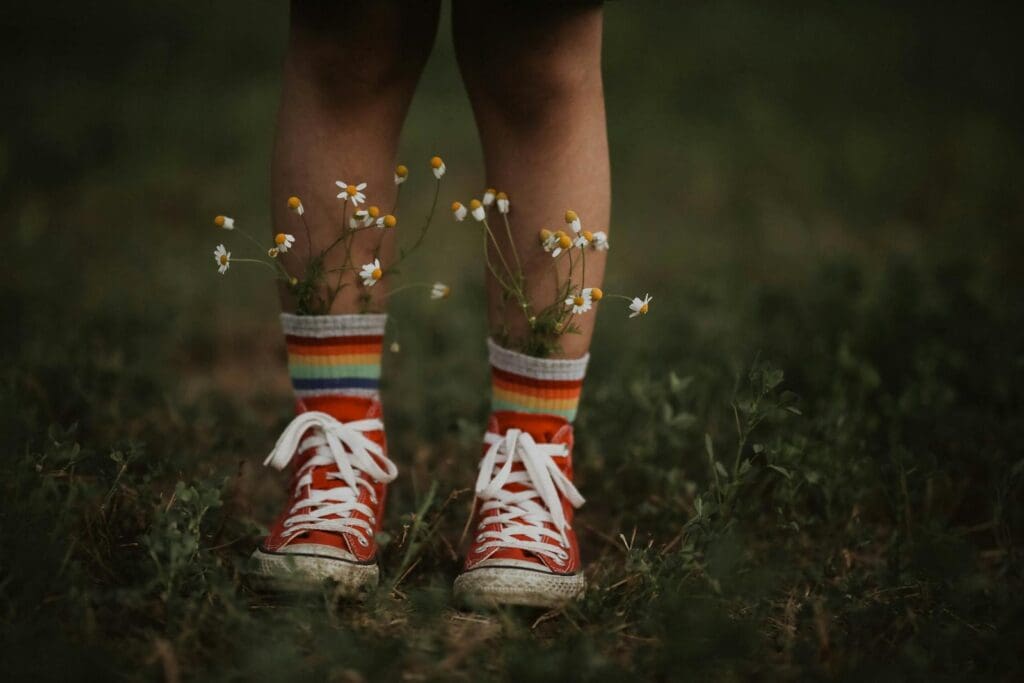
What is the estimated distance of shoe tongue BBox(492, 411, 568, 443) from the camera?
5.56 ft

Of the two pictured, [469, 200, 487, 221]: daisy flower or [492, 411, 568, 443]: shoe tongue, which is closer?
[469, 200, 487, 221]: daisy flower

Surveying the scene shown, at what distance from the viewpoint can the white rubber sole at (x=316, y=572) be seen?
1.49 meters

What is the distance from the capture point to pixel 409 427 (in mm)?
2338

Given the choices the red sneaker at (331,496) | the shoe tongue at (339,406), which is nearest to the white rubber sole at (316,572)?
the red sneaker at (331,496)

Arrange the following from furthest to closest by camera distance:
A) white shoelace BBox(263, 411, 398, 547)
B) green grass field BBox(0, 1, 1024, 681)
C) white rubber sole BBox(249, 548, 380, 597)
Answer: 1. white shoelace BBox(263, 411, 398, 547)
2. white rubber sole BBox(249, 548, 380, 597)
3. green grass field BBox(0, 1, 1024, 681)

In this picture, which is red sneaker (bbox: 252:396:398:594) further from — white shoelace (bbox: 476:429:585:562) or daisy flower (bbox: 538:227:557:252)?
daisy flower (bbox: 538:227:557:252)

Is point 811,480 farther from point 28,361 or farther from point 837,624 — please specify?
point 28,361

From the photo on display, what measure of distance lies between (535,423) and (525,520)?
16 cm

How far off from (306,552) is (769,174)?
3377mm

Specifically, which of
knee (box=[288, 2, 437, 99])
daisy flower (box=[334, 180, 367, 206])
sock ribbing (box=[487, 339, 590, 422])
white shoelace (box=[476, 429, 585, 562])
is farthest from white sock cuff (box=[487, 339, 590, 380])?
knee (box=[288, 2, 437, 99])

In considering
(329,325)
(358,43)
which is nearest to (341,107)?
(358,43)

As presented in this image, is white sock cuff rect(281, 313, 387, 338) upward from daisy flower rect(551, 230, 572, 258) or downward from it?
downward

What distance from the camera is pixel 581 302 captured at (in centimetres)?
156

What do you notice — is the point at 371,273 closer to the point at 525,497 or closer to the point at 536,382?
the point at 536,382
